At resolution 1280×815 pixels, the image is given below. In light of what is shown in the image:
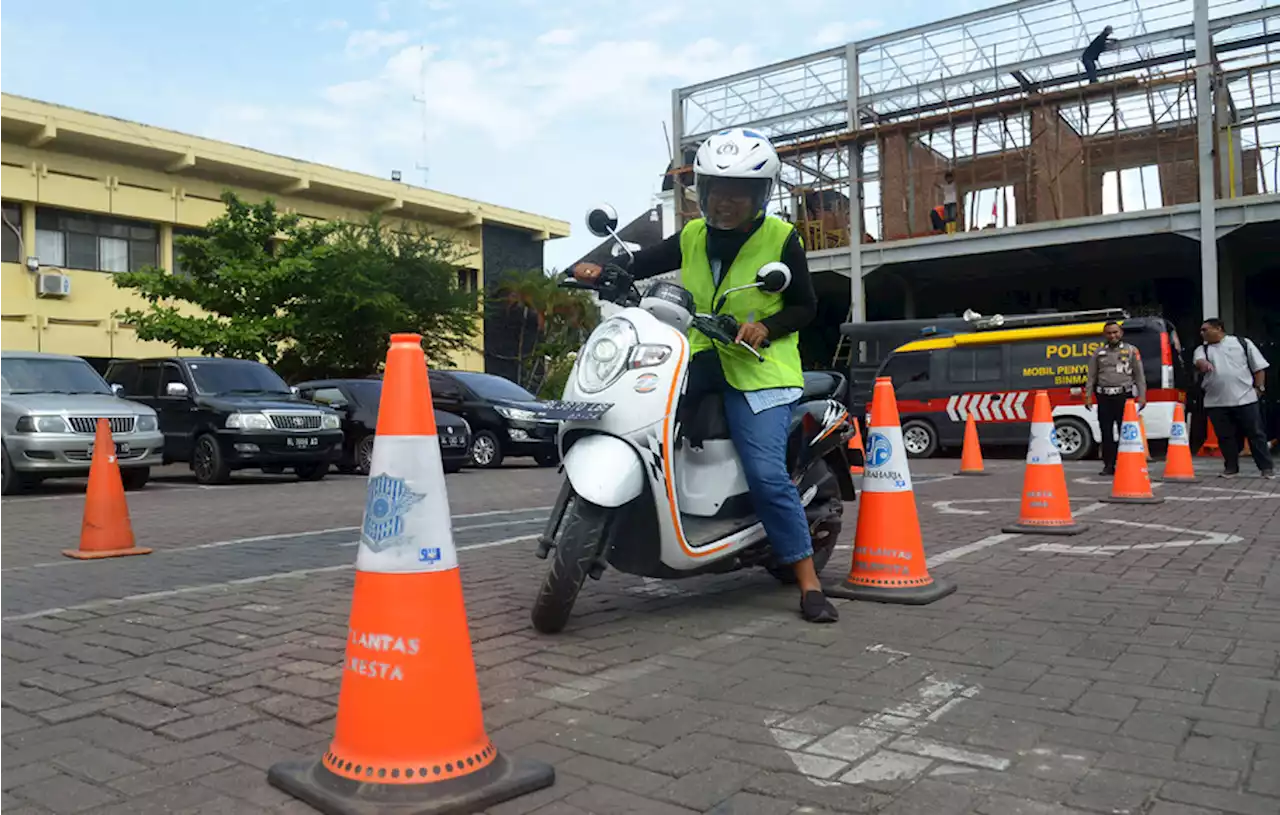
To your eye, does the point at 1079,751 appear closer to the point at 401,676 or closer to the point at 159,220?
the point at 401,676

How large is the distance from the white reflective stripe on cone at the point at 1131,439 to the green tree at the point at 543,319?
2872 centimetres

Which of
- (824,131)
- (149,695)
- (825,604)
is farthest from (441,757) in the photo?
(824,131)

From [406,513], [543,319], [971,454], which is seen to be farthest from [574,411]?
[543,319]

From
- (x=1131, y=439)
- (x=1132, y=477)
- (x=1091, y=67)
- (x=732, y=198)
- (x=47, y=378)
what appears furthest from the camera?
(x=1091, y=67)

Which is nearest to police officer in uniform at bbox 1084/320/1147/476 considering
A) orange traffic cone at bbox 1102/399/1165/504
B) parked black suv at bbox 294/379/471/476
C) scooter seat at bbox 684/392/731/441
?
orange traffic cone at bbox 1102/399/1165/504

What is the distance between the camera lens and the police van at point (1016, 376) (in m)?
16.8

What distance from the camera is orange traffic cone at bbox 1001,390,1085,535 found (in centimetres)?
699

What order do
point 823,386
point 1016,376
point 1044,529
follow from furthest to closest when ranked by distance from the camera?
point 1016,376 < point 1044,529 < point 823,386

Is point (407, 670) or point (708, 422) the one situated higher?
point (708, 422)

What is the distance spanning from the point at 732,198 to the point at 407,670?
8.42 ft

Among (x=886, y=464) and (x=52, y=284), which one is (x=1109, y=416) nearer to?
(x=886, y=464)

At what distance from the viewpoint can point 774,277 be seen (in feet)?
13.0

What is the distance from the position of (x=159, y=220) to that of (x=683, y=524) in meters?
29.0

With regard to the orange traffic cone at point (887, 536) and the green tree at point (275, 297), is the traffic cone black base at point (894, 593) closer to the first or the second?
the orange traffic cone at point (887, 536)
